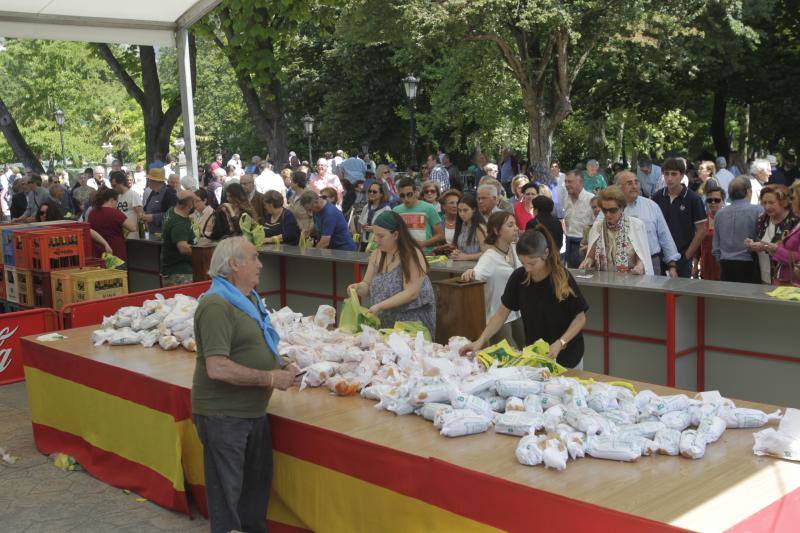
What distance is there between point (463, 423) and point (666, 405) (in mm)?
1016

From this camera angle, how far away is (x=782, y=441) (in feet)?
12.7

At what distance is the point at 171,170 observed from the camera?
19.5 meters

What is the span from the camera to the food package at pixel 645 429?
4.16 metres

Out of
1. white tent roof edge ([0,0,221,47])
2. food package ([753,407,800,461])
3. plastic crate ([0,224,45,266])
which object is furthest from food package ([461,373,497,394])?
white tent roof edge ([0,0,221,47])

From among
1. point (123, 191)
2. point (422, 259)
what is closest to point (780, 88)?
point (123, 191)

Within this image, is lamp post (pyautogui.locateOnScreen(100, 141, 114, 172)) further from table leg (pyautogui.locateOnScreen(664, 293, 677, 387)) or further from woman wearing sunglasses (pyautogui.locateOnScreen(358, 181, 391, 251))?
table leg (pyautogui.locateOnScreen(664, 293, 677, 387))

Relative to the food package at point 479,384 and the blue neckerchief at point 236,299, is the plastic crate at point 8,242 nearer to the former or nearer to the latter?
the blue neckerchief at point 236,299

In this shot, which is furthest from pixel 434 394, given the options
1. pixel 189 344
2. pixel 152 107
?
pixel 152 107

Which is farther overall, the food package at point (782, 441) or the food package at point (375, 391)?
the food package at point (375, 391)

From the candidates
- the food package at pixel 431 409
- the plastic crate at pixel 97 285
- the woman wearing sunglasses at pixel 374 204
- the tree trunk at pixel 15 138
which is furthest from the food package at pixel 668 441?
the tree trunk at pixel 15 138

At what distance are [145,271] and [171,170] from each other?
6800mm

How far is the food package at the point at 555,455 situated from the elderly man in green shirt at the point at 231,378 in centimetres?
146

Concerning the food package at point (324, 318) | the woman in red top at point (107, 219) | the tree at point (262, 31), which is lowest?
the food package at point (324, 318)

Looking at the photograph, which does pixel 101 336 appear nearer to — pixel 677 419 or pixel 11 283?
pixel 11 283
